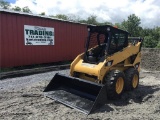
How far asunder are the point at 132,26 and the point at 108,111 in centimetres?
3079

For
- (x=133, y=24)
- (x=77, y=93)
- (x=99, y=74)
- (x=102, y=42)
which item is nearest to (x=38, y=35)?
(x=102, y=42)

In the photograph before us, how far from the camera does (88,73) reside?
6.43m

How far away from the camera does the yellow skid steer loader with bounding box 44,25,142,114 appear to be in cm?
580

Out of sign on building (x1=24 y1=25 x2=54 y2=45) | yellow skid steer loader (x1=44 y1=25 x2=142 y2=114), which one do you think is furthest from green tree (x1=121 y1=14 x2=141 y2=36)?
yellow skid steer loader (x1=44 y1=25 x2=142 y2=114)

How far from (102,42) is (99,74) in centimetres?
159

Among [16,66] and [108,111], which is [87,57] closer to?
[108,111]

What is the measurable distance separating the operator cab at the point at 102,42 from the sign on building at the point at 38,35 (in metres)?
5.11

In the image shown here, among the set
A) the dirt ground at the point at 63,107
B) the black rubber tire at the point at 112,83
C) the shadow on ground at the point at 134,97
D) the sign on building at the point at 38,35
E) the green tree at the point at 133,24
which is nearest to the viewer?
the dirt ground at the point at 63,107

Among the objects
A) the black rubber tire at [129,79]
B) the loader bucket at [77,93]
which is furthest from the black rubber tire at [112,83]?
the black rubber tire at [129,79]

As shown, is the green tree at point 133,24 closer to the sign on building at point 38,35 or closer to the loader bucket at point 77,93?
the sign on building at point 38,35

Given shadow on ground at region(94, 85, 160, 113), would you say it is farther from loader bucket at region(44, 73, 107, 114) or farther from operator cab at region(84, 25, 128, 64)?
operator cab at region(84, 25, 128, 64)

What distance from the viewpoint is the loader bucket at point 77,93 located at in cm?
542

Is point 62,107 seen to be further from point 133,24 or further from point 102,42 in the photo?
point 133,24

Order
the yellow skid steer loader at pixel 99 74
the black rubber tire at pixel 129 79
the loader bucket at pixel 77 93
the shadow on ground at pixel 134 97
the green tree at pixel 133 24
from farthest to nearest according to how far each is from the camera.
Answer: the green tree at pixel 133 24 < the black rubber tire at pixel 129 79 < the yellow skid steer loader at pixel 99 74 < the shadow on ground at pixel 134 97 < the loader bucket at pixel 77 93
